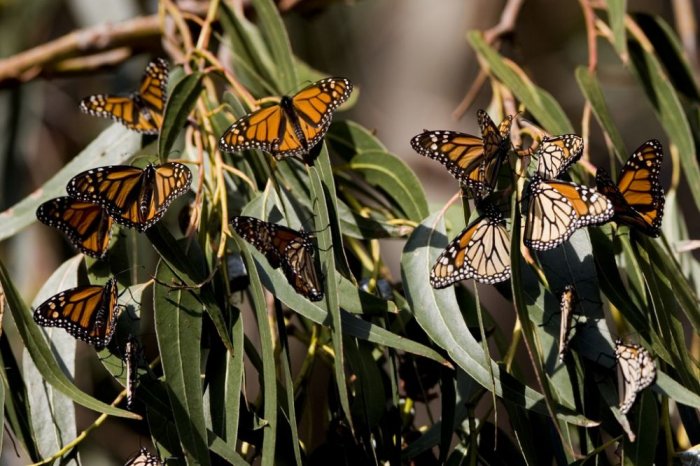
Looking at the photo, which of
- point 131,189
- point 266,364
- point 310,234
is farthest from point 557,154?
point 131,189

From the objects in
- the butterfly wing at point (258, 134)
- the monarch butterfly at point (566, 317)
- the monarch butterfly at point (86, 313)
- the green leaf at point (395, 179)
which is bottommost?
the monarch butterfly at point (566, 317)

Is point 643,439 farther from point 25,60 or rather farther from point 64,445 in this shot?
point 25,60

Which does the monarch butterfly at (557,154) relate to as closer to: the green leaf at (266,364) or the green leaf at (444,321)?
the green leaf at (444,321)

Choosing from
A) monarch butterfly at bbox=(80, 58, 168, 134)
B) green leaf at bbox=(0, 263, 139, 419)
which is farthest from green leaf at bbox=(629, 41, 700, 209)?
green leaf at bbox=(0, 263, 139, 419)

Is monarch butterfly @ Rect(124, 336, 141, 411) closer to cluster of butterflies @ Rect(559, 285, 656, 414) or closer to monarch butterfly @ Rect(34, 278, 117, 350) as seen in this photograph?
monarch butterfly @ Rect(34, 278, 117, 350)

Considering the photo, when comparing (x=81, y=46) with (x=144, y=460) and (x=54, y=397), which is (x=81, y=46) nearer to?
(x=54, y=397)

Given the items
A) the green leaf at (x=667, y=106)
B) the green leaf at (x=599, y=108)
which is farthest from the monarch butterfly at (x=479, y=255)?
the green leaf at (x=667, y=106)
